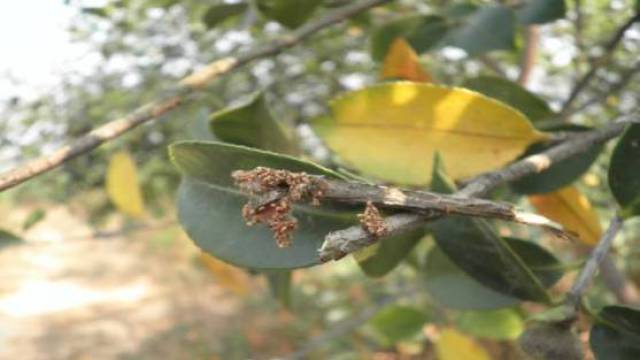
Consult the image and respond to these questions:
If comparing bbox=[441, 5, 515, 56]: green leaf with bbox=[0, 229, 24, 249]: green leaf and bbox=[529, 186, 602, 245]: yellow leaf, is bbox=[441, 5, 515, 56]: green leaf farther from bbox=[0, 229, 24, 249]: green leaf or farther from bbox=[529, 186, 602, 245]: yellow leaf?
bbox=[0, 229, 24, 249]: green leaf

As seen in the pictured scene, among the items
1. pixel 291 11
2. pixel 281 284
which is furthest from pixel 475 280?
pixel 291 11

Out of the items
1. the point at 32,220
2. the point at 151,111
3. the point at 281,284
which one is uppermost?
the point at 151,111

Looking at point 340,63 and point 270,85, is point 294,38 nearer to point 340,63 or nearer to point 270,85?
point 270,85

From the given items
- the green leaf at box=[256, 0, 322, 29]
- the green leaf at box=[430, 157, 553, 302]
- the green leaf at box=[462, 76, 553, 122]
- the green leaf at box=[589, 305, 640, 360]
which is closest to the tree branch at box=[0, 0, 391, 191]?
the green leaf at box=[256, 0, 322, 29]

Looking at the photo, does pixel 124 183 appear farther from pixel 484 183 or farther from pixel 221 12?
pixel 484 183

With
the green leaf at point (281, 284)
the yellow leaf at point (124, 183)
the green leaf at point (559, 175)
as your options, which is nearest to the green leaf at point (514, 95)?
the green leaf at point (559, 175)
